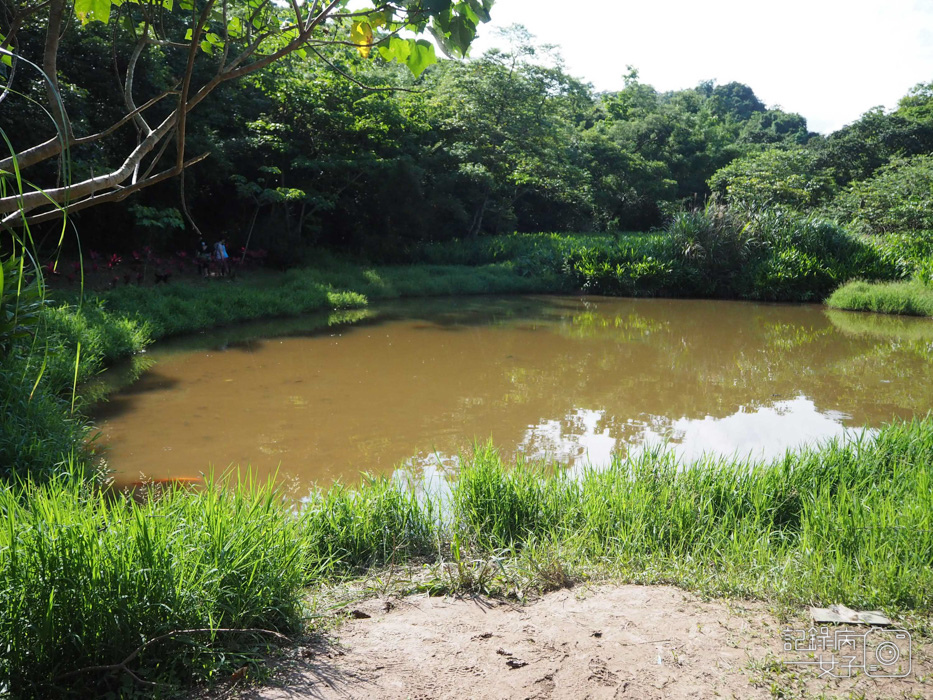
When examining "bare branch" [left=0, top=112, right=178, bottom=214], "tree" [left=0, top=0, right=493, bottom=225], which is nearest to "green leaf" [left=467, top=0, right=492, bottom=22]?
"tree" [left=0, top=0, right=493, bottom=225]

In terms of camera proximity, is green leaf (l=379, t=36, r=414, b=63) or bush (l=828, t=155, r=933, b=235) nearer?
Answer: green leaf (l=379, t=36, r=414, b=63)

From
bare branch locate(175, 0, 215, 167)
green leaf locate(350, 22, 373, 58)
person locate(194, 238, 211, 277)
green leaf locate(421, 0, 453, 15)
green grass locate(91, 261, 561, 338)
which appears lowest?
green grass locate(91, 261, 561, 338)

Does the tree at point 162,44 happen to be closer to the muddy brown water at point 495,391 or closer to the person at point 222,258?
the muddy brown water at point 495,391

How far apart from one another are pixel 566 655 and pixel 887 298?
513 inches

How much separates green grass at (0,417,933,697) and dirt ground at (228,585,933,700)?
18 centimetres

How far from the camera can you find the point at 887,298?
1249 centimetres

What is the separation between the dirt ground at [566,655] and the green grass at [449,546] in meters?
0.18

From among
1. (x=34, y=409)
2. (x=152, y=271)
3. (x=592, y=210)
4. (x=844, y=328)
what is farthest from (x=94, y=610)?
(x=592, y=210)

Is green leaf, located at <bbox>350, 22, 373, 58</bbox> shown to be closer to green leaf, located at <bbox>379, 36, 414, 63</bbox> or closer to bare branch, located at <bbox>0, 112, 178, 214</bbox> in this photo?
green leaf, located at <bbox>379, 36, 414, 63</bbox>

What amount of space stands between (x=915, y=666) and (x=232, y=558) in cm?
207

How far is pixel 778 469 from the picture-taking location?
3.58 metres

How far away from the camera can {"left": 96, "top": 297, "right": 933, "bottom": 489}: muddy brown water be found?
5242 millimetres

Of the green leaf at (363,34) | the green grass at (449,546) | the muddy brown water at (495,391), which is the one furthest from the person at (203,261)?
the green leaf at (363,34)

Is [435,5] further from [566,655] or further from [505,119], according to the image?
[505,119]
